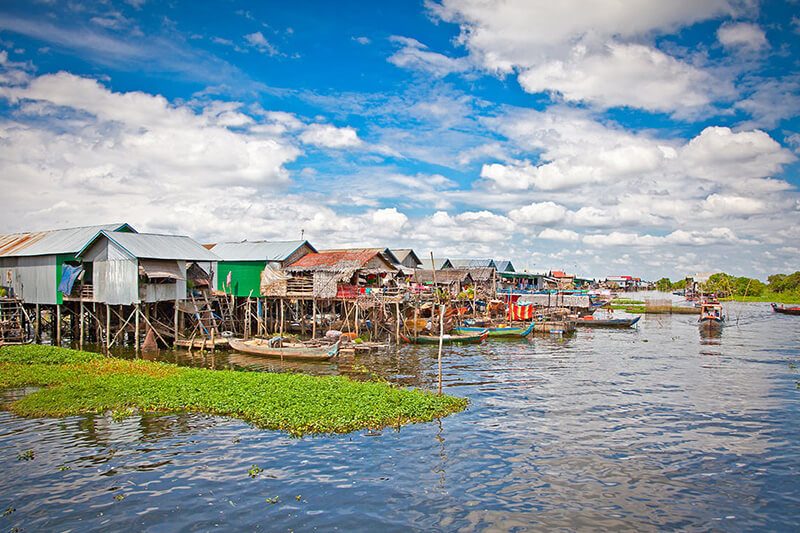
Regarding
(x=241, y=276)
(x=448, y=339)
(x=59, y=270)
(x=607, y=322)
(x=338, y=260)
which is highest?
(x=338, y=260)

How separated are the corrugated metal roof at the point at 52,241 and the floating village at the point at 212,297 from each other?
0.14m

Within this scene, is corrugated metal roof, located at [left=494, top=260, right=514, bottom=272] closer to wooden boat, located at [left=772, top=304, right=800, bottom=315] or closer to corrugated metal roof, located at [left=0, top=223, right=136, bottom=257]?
wooden boat, located at [left=772, top=304, right=800, bottom=315]

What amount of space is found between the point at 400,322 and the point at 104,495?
28571 mm

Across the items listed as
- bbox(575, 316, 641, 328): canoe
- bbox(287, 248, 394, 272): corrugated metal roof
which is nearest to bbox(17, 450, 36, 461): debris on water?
bbox(287, 248, 394, 272): corrugated metal roof

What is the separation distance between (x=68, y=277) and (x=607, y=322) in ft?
155

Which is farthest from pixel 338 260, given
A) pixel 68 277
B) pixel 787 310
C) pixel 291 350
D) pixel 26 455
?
pixel 787 310

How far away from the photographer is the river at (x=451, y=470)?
11562 mm

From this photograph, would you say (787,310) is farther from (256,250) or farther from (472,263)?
(256,250)

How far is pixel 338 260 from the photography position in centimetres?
4044

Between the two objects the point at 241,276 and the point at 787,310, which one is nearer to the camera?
the point at 241,276

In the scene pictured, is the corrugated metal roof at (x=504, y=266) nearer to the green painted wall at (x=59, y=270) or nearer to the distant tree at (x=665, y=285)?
the green painted wall at (x=59, y=270)

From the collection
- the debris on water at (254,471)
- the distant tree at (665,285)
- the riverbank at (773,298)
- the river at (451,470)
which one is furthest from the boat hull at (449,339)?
the distant tree at (665,285)

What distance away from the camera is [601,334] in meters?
47.9

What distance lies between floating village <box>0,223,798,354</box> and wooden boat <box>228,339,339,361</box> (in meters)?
0.06
